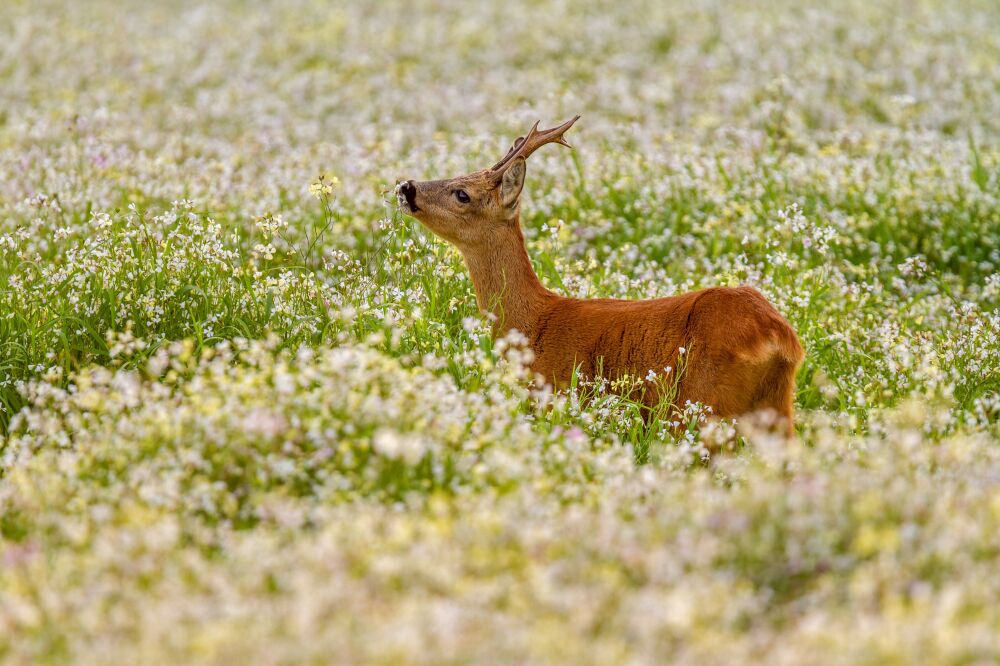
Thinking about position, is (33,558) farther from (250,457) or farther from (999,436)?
(999,436)

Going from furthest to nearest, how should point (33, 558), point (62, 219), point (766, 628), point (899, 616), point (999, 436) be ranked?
point (62, 219), point (999, 436), point (33, 558), point (766, 628), point (899, 616)

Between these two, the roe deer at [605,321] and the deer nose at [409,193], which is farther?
the deer nose at [409,193]

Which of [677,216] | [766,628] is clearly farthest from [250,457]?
[677,216]

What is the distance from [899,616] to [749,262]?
18.0 feet

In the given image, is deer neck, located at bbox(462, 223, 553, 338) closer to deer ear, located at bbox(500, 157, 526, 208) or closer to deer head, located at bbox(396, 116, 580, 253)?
deer head, located at bbox(396, 116, 580, 253)

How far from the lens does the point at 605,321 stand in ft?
22.7

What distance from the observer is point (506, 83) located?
611 inches

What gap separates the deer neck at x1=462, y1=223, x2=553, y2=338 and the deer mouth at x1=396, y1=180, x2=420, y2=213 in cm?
41

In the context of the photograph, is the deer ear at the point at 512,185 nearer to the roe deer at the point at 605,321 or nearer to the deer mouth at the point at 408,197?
the roe deer at the point at 605,321

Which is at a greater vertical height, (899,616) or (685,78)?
(685,78)

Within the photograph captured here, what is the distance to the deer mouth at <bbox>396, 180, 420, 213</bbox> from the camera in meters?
7.36

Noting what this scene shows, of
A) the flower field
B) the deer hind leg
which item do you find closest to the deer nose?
the flower field

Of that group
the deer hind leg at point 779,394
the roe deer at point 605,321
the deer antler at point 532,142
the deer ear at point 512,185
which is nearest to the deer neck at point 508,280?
the roe deer at point 605,321

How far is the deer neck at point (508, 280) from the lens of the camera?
7266 mm
